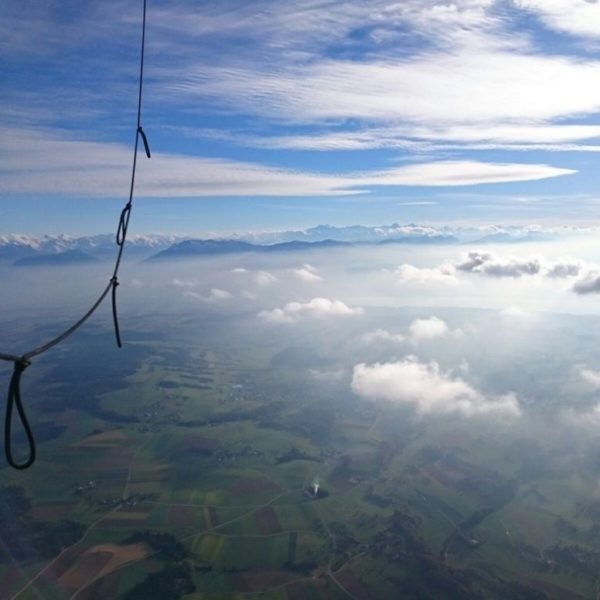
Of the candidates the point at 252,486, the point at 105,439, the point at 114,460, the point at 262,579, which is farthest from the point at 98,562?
the point at 105,439

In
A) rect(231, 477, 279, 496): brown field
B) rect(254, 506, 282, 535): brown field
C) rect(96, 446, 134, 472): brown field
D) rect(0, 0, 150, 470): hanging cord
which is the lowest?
rect(96, 446, 134, 472): brown field

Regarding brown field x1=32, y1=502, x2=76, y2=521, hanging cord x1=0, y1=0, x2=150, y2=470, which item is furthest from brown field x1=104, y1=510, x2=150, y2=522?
hanging cord x1=0, y1=0, x2=150, y2=470

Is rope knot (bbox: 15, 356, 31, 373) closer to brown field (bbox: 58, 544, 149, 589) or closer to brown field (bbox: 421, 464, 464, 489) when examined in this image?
brown field (bbox: 58, 544, 149, 589)

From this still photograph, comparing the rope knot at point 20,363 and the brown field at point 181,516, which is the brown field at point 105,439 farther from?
the rope knot at point 20,363

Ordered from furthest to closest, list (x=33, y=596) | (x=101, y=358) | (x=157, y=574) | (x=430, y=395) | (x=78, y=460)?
(x=101, y=358) → (x=430, y=395) → (x=78, y=460) → (x=157, y=574) → (x=33, y=596)

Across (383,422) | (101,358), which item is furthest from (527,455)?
(101,358)

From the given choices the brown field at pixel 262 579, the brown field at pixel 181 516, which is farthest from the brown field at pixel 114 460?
the brown field at pixel 262 579

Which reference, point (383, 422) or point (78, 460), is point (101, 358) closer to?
point (78, 460)
